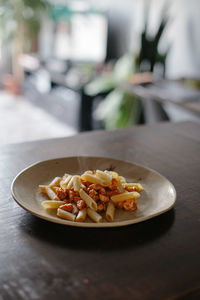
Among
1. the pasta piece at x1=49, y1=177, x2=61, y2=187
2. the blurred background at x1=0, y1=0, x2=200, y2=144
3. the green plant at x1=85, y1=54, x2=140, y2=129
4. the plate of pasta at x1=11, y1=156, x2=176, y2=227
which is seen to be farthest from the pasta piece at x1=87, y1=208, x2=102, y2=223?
the green plant at x1=85, y1=54, x2=140, y2=129

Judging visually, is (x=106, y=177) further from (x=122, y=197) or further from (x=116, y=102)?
(x=116, y=102)

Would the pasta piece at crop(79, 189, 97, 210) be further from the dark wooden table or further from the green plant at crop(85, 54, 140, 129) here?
the green plant at crop(85, 54, 140, 129)

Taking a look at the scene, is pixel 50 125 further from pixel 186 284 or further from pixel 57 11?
pixel 186 284

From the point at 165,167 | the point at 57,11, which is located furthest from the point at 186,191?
the point at 57,11

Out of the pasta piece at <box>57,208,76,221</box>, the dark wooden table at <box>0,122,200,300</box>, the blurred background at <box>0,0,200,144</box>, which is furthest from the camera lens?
the blurred background at <box>0,0,200,144</box>

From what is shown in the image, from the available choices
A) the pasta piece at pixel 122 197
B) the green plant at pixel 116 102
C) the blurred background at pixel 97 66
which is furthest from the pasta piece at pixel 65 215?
the green plant at pixel 116 102

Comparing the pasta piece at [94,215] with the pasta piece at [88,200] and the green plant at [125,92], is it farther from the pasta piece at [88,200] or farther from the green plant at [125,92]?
the green plant at [125,92]

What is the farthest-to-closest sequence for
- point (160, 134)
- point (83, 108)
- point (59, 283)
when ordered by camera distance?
1. point (83, 108)
2. point (160, 134)
3. point (59, 283)

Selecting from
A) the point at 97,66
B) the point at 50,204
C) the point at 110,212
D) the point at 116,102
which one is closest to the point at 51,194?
the point at 50,204
